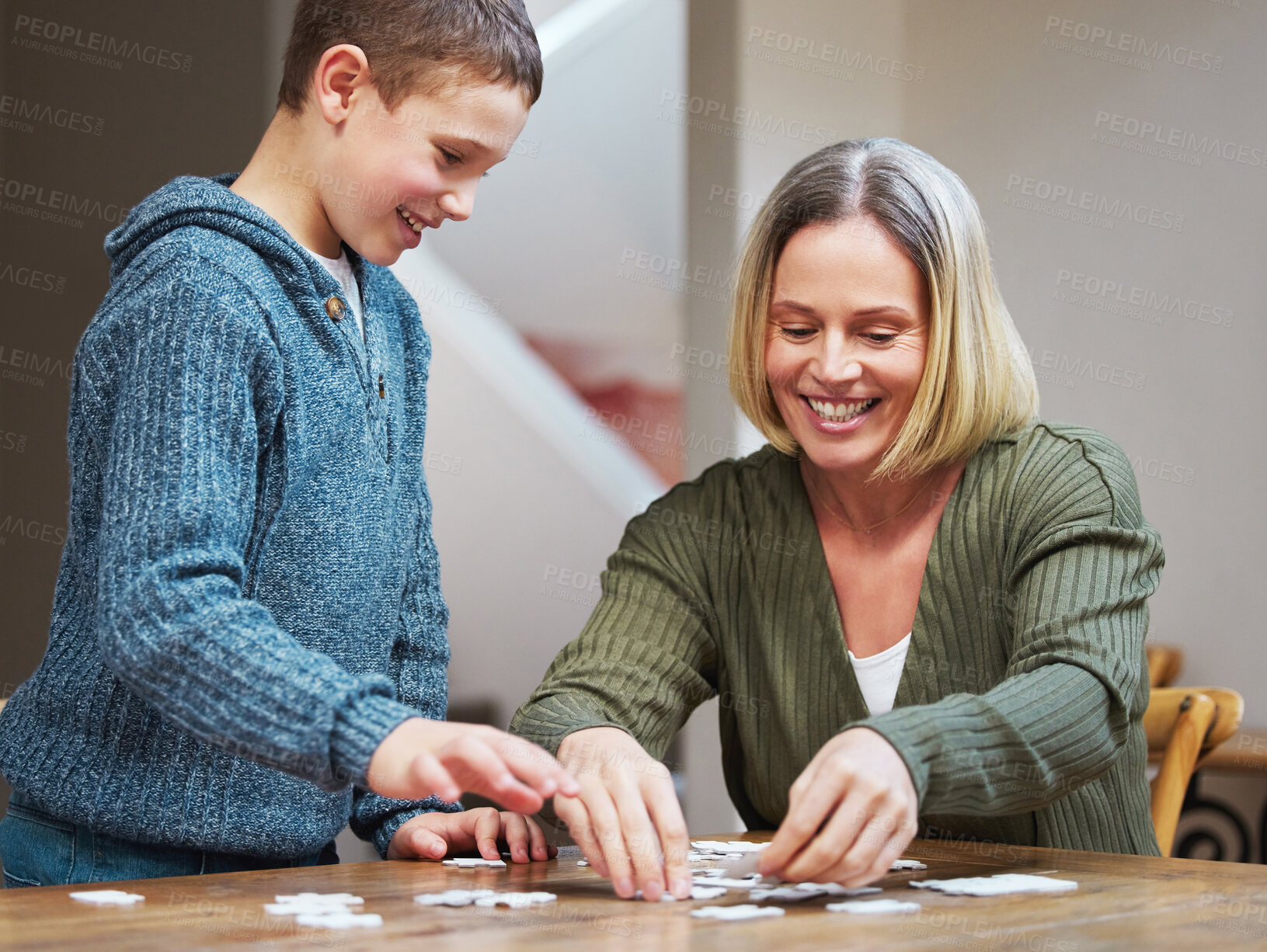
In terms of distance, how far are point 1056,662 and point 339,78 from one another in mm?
882

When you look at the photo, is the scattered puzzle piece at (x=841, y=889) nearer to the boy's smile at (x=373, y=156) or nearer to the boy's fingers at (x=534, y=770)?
the boy's fingers at (x=534, y=770)

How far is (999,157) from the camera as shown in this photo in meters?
3.23

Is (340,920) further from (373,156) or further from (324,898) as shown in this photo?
(373,156)

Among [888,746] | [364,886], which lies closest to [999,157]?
[888,746]

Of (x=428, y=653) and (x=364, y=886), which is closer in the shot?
(x=364, y=886)

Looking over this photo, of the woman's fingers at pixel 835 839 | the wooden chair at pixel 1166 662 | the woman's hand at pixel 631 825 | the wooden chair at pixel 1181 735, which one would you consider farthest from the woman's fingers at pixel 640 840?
the wooden chair at pixel 1166 662

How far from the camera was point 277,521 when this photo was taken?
1.06 m

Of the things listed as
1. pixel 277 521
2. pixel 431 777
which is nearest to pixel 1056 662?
pixel 431 777

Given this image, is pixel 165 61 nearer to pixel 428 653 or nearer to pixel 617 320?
pixel 617 320

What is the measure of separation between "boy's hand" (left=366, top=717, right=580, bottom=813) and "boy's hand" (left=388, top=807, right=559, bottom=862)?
1.07 feet

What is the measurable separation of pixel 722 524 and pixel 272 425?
→ 2.09ft

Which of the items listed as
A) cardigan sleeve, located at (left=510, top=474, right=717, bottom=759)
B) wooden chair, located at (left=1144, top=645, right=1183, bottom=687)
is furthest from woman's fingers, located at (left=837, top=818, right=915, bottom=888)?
wooden chair, located at (left=1144, top=645, right=1183, bottom=687)

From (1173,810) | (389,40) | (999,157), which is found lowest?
(1173,810)

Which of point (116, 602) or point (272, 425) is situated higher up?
point (272, 425)
